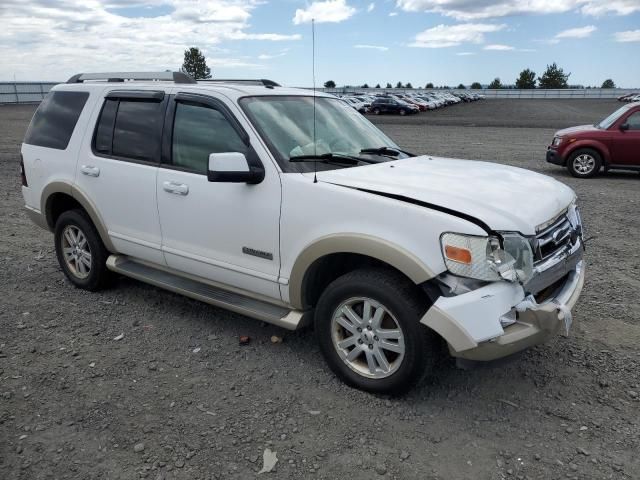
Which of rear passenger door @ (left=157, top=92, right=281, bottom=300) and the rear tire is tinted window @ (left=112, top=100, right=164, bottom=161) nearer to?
rear passenger door @ (left=157, top=92, right=281, bottom=300)

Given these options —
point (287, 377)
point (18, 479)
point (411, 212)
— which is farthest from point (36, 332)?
point (411, 212)

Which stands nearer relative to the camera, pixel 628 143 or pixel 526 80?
pixel 628 143

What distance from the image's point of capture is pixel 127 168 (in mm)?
4566

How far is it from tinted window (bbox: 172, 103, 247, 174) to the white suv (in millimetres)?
13

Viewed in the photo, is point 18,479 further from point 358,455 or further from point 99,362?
point 358,455

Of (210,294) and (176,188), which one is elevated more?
(176,188)

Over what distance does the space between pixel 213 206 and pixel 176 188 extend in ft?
1.32

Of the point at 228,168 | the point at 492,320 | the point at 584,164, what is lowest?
the point at 584,164

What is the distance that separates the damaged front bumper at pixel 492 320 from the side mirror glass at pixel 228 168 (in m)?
1.48

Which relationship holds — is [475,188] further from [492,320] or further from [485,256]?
[492,320]

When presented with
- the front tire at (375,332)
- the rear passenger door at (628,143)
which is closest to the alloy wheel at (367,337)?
the front tire at (375,332)

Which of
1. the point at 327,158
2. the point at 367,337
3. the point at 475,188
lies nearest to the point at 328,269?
the point at 367,337

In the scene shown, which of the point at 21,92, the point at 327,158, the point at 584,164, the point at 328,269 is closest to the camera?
the point at 328,269

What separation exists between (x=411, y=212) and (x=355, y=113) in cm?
203
